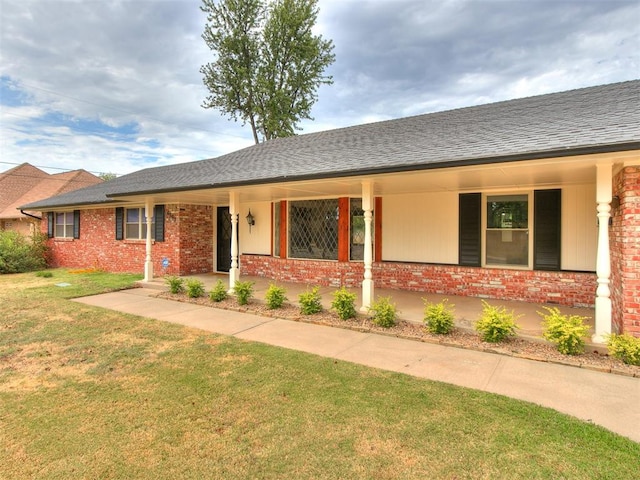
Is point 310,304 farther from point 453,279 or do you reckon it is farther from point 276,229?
point 276,229

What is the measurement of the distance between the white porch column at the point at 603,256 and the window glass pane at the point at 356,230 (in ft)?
16.3

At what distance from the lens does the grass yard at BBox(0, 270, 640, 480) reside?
2.18 meters

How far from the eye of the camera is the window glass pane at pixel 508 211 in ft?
22.7

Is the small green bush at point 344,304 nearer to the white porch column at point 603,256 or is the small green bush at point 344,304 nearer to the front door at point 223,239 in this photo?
the white porch column at point 603,256

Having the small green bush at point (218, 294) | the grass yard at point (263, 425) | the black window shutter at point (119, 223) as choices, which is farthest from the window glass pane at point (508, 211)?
the black window shutter at point (119, 223)

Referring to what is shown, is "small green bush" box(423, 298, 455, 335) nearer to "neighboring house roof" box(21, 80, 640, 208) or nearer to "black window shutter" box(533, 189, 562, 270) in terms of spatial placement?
"neighboring house roof" box(21, 80, 640, 208)

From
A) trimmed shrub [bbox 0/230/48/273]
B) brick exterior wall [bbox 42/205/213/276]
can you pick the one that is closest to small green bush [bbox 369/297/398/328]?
brick exterior wall [bbox 42/205/213/276]

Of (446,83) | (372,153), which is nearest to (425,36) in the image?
(446,83)

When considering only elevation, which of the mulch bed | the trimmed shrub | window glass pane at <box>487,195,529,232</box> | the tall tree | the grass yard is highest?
the tall tree

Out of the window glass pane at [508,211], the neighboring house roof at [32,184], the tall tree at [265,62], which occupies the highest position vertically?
the tall tree at [265,62]

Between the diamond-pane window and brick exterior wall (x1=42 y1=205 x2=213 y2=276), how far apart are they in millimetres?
3499

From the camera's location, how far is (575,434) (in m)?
2.49

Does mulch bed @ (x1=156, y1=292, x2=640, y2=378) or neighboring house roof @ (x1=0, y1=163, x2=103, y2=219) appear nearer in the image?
mulch bed @ (x1=156, y1=292, x2=640, y2=378)

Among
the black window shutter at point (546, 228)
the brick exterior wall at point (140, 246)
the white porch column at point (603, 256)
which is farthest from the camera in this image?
the brick exterior wall at point (140, 246)
